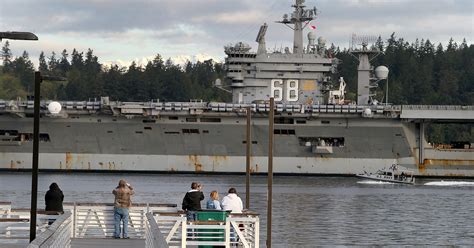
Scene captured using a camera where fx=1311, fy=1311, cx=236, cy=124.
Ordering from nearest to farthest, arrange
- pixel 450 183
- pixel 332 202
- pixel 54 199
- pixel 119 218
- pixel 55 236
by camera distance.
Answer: pixel 55 236
pixel 54 199
pixel 119 218
pixel 332 202
pixel 450 183

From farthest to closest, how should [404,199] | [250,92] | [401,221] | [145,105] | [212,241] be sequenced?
[250,92] → [145,105] → [404,199] → [401,221] → [212,241]

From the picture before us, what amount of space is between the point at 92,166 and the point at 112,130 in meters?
2.74

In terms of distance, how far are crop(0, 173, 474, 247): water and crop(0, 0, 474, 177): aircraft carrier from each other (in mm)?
1093

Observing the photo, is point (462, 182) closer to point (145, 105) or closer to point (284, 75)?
point (284, 75)

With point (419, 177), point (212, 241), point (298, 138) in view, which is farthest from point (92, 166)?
point (212, 241)

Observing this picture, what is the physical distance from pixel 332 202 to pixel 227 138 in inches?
977

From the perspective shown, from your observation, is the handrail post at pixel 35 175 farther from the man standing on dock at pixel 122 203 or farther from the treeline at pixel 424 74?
the treeline at pixel 424 74

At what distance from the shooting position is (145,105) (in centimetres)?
7838

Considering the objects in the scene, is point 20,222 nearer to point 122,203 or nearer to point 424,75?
point 122,203

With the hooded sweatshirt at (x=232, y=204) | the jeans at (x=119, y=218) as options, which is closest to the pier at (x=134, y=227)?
the jeans at (x=119, y=218)

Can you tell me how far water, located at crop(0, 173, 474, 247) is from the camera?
3909 centimetres

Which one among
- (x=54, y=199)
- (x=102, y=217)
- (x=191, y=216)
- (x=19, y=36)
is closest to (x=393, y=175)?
(x=102, y=217)

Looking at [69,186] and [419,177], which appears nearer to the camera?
[69,186]

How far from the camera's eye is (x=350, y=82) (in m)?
177
